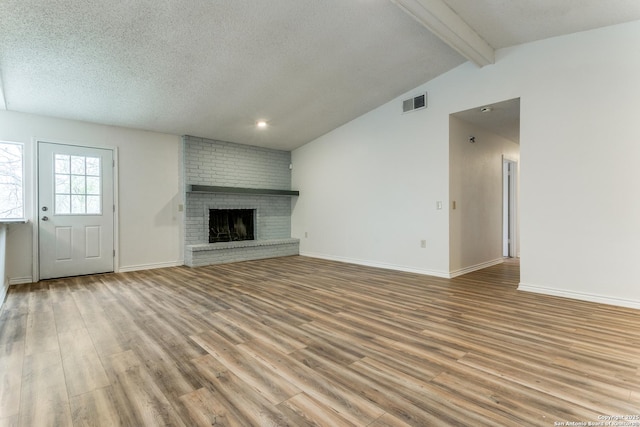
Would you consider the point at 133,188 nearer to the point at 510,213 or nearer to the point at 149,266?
the point at 149,266

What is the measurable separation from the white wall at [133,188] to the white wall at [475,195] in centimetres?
474

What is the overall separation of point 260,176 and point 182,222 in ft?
6.19

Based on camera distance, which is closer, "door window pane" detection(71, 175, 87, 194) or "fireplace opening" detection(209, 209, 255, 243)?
"door window pane" detection(71, 175, 87, 194)

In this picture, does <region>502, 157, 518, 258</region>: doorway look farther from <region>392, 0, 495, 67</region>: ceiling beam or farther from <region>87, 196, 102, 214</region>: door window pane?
<region>87, 196, 102, 214</region>: door window pane

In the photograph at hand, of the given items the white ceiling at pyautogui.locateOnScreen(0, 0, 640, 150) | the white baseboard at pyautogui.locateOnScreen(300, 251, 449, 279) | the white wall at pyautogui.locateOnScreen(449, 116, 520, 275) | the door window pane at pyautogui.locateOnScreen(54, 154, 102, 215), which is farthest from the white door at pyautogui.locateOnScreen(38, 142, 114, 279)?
the white wall at pyautogui.locateOnScreen(449, 116, 520, 275)

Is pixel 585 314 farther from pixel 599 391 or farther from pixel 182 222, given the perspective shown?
pixel 182 222

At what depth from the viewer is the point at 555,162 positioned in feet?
12.0

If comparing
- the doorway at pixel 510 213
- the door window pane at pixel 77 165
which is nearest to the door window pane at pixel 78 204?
the door window pane at pixel 77 165

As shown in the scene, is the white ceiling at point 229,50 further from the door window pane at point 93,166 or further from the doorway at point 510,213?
the doorway at point 510,213

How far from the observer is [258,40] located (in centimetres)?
345

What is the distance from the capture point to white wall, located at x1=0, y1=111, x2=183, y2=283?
14.6 feet

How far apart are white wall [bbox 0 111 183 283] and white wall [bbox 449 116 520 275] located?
4.74m

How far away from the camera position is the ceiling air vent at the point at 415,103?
15.8 ft

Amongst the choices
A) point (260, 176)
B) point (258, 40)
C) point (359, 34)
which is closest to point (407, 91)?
point (359, 34)
